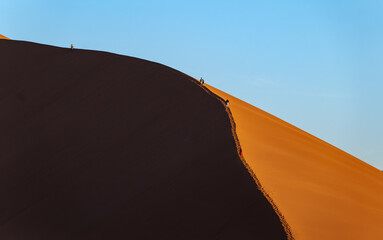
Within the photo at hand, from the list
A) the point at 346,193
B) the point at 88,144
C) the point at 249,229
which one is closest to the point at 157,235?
the point at 249,229

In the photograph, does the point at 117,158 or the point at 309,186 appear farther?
the point at 117,158

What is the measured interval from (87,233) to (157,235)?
2.03m

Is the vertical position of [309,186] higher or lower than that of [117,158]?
lower

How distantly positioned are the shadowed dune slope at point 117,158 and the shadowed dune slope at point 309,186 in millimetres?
677

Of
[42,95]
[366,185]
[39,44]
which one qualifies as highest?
[39,44]

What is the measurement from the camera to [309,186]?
47.0 feet

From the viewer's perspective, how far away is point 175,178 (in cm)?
1350

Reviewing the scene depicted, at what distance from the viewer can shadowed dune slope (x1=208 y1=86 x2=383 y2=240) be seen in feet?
41.2

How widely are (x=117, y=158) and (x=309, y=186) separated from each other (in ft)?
16.5

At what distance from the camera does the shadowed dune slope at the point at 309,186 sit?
12555 millimetres

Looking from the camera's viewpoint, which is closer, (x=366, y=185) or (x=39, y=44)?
(x=366, y=185)

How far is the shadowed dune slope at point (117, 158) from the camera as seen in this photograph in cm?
1257

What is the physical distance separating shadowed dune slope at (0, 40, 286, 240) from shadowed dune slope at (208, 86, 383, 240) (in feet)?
2.22

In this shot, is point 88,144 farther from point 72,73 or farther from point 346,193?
point 346,193
